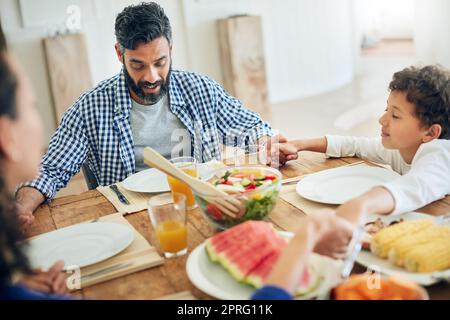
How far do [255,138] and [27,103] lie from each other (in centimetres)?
134

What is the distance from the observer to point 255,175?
1.49m

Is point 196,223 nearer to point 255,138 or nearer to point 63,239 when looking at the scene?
point 63,239

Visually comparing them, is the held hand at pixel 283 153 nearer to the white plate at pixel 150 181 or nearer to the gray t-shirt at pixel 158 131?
the white plate at pixel 150 181

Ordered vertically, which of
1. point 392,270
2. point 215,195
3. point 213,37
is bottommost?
point 392,270

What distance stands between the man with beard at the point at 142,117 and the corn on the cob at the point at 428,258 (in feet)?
3.44

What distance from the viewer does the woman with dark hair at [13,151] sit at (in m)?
0.84

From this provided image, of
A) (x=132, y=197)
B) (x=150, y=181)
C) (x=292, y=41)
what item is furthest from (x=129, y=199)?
(x=292, y=41)

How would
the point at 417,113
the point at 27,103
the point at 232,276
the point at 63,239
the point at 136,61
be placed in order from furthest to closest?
1. the point at 136,61
2. the point at 417,113
3. the point at 63,239
4. the point at 232,276
5. the point at 27,103

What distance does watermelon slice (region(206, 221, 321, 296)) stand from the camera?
3.37 ft

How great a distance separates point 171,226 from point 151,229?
0.58 ft

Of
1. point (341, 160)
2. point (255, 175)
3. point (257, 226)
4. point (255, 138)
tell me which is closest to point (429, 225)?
point (257, 226)

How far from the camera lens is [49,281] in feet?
3.72

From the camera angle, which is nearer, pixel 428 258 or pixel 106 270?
pixel 428 258

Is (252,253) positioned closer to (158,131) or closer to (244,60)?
(158,131)
